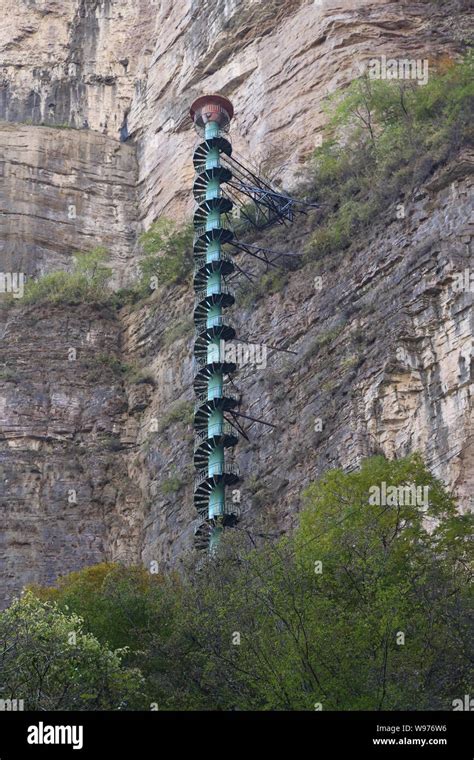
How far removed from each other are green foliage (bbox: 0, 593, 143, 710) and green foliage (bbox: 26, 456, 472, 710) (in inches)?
54.4

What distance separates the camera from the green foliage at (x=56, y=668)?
933 inches

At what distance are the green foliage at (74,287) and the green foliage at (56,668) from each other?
27922 mm

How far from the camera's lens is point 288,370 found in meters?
38.6

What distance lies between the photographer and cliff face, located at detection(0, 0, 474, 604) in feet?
111

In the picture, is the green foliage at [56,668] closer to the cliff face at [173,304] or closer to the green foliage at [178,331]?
the cliff face at [173,304]

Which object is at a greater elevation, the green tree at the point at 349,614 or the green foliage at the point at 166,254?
the green foliage at the point at 166,254

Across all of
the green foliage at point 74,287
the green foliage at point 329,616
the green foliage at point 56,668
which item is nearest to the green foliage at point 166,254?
the green foliage at point 74,287

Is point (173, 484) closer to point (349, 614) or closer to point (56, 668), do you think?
point (349, 614)

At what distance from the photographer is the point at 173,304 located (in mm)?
49000

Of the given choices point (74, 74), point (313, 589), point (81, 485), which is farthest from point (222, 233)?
point (74, 74)

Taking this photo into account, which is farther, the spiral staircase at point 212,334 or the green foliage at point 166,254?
the green foliage at point 166,254

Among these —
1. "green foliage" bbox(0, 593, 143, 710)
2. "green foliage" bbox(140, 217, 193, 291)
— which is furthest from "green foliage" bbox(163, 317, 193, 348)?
"green foliage" bbox(0, 593, 143, 710)

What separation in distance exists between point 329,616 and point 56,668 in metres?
4.70
